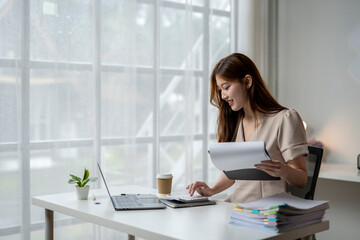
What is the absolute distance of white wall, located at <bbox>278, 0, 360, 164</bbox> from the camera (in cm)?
347

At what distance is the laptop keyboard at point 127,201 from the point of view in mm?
1822

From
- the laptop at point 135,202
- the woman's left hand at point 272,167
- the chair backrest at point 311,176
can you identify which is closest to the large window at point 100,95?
the laptop at point 135,202

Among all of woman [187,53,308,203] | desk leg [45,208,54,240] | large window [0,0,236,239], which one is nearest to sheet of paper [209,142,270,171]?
woman [187,53,308,203]

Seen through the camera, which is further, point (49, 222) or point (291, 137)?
point (49, 222)

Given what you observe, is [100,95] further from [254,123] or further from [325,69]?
[325,69]

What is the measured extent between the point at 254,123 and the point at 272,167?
46cm

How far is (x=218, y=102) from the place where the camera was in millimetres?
2234

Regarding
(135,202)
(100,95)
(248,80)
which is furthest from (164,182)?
(100,95)

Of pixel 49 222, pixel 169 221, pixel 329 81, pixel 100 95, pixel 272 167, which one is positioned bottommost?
pixel 49 222

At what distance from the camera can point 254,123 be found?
2.13 m

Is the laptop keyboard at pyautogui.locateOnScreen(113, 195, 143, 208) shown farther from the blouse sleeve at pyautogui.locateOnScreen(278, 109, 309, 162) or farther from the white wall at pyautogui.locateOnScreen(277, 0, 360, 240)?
the white wall at pyautogui.locateOnScreen(277, 0, 360, 240)

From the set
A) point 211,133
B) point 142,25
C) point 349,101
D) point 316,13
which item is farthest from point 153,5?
point 349,101

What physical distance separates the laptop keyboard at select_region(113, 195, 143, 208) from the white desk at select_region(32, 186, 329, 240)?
0.11 feet

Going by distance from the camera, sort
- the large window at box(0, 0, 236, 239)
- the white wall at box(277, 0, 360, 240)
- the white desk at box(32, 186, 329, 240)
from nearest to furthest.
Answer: the white desk at box(32, 186, 329, 240), the large window at box(0, 0, 236, 239), the white wall at box(277, 0, 360, 240)
